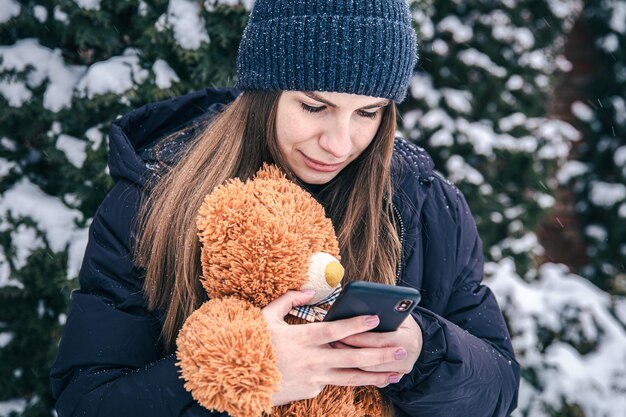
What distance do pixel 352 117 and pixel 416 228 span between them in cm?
44

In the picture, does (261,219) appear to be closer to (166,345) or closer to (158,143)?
(166,345)

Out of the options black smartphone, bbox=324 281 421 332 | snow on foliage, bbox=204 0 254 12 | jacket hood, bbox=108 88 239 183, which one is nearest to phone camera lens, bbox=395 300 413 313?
black smartphone, bbox=324 281 421 332

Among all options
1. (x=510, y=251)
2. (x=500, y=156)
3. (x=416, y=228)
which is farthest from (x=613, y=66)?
(x=416, y=228)

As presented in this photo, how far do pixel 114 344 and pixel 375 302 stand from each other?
795mm

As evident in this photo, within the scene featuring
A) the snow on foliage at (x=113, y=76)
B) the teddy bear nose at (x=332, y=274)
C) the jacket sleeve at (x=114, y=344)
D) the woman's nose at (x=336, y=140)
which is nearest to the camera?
the teddy bear nose at (x=332, y=274)

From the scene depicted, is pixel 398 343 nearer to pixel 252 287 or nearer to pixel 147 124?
pixel 252 287

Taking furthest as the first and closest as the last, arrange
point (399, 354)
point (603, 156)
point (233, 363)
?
point (603, 156), point (399, 354), point (233, 363)

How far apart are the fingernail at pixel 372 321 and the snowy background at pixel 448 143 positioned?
5.37 feet

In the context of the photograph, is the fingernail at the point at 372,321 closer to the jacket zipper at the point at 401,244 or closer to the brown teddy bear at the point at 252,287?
the brown teddy bear at the point at 252,287

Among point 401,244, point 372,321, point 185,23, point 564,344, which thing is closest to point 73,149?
point 185,23

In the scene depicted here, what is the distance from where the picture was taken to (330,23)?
158 centimetres

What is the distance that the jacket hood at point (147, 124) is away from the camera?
1.76 metres

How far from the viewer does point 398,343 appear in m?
1.37

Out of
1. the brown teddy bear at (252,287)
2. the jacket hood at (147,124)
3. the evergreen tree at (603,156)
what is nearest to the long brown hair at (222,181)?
the jacket hood at (147,124)
